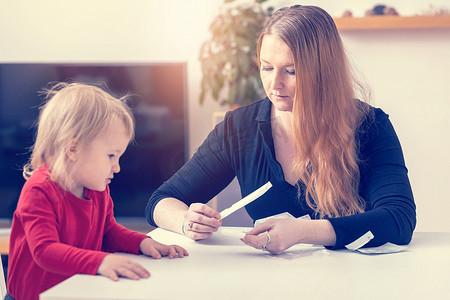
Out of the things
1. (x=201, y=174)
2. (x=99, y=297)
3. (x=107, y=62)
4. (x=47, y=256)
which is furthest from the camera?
(x=107, y=62)

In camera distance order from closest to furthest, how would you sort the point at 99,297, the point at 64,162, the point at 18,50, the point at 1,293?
the point at 99,297 < the point at 64,162 < the point at 1,293 < the point at 18,50

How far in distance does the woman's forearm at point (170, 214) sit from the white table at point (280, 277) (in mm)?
107

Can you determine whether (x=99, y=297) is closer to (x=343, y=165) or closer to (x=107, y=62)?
(x=343, y=165)

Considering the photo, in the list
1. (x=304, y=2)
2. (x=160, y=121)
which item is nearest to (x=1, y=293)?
(x=160, y=121)

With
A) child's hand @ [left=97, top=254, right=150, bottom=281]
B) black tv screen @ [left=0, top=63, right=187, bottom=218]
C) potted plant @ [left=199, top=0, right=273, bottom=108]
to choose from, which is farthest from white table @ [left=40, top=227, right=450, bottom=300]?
black tv screen @ [left=0, top=63, right=187, bottom=218]

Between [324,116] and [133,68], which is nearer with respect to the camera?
[324,116]

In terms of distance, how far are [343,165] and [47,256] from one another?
2.21 feet

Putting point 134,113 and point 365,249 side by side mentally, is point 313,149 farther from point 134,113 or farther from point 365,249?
point 134,113

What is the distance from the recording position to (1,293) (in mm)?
1256

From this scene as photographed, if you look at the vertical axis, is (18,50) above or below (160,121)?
above

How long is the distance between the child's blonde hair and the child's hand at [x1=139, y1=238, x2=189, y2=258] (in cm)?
18

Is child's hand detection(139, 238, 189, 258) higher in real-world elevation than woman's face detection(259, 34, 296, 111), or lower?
lower

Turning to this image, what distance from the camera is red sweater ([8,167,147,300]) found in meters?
0.93

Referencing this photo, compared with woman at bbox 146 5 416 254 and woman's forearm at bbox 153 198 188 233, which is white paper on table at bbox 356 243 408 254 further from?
woman's forearm at bbox 153 198 188 233
